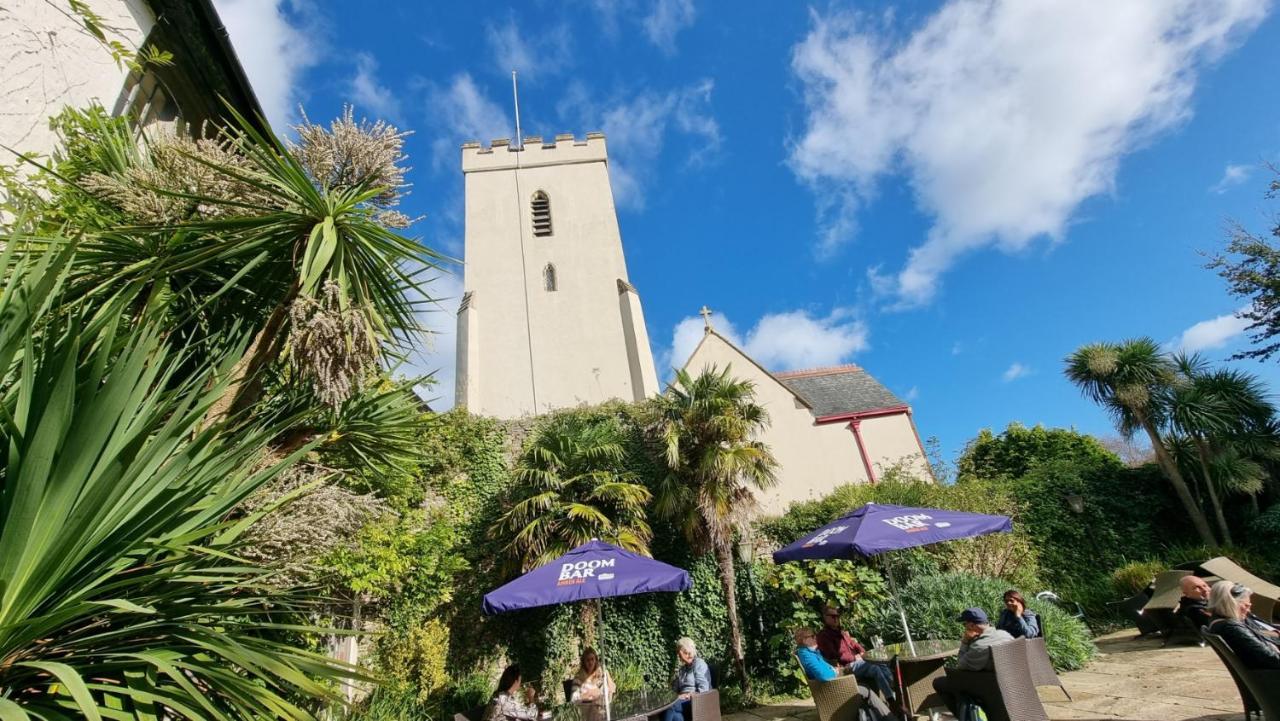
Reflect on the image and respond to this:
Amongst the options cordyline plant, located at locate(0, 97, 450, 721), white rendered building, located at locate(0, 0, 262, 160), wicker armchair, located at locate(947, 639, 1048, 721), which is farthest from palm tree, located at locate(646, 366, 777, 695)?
white rendered building, located at locate(0, 0, 262, 160)

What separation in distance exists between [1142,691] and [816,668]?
3.41m

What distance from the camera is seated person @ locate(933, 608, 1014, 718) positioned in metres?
4.24

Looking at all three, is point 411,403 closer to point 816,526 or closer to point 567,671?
point 567,671

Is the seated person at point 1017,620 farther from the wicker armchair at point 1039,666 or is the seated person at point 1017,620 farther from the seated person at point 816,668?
the seated person at point 816,668

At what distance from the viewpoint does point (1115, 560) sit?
11.0m

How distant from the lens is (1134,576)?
988 centimetres

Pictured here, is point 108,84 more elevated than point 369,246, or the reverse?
point 108,84

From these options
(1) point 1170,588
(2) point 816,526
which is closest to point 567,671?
(2) point 816,526

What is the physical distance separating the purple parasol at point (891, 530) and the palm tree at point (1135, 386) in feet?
29.1

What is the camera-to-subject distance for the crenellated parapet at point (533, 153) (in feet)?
70.5

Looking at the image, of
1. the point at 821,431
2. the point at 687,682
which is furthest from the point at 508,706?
the point at 821,431

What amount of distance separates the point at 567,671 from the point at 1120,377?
507 inches

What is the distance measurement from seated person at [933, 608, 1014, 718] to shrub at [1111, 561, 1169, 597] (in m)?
7.92

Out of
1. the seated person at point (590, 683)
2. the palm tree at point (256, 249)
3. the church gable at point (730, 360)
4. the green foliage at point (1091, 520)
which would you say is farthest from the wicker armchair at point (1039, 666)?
the church gable at point (730, 360)
